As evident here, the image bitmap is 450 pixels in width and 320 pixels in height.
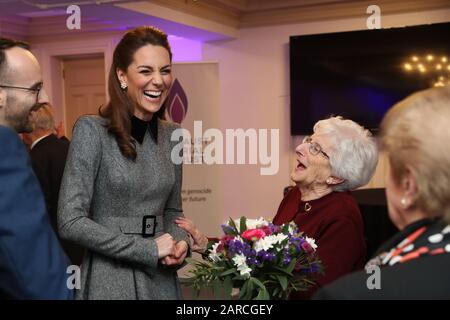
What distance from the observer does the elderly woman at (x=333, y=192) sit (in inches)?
74.5

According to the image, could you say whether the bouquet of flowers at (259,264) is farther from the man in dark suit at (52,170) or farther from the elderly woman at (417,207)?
the man in dark suit at (52,170)

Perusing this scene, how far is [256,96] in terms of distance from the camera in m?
6.66

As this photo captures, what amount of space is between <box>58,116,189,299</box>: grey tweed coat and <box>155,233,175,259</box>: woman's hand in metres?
0.02

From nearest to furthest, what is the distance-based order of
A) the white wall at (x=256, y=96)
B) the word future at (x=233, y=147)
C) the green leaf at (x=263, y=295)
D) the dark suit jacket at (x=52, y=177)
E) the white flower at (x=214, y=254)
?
the green leaf at (x=263, y=295), the white flower at (x=214, y=254), the dark suit jacket at (x=52, y=177), the word future at (x=233, y=147), the white wall at (x=256, y=96)

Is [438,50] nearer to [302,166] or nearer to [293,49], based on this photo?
[293,49]

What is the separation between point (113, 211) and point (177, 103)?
3989mm

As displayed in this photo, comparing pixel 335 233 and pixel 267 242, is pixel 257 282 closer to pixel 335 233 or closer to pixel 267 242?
pixel 267 242

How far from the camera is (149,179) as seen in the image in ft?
Answer: 5.57

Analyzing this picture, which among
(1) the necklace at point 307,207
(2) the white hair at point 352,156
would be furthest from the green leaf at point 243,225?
(2) the white hair at point 352,156

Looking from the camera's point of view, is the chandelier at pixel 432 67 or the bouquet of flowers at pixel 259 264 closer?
the bouquet of flowers at pixel 259 264

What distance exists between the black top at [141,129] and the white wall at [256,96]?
4.75 metres

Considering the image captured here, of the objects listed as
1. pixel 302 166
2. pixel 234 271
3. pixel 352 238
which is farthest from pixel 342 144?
pixel 234 271

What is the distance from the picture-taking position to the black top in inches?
68.2

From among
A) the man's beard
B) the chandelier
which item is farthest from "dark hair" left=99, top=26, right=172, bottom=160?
the chandelier
